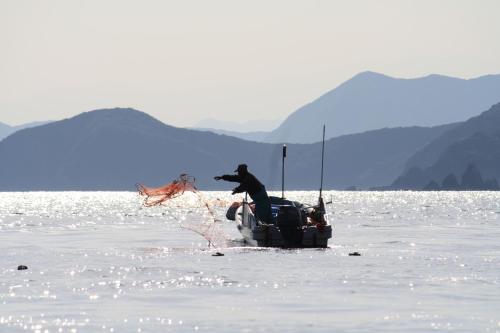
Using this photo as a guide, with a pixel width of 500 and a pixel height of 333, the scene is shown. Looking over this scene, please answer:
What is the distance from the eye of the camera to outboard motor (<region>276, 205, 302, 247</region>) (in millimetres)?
65875

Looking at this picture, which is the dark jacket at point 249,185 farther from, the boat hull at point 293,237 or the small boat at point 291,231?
the boat hull at point 293,237

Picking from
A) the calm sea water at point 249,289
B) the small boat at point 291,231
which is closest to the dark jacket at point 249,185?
the small boat at point 291,231

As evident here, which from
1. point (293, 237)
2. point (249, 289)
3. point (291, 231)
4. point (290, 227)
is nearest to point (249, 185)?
point (290, 227)

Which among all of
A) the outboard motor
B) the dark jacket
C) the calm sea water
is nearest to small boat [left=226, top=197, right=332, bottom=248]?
the outboard motor

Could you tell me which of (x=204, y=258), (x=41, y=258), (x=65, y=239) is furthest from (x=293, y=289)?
(x=65, y=239)

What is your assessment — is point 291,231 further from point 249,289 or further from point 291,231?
point 249,289

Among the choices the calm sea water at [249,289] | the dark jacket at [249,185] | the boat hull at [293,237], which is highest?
the dark jacket at [249,185]

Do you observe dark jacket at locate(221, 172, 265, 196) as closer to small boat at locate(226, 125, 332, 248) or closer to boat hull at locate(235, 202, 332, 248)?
small boat at locate(226, 125, 332, 248)

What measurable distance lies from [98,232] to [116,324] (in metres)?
68.2

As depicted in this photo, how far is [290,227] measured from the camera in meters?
66.1

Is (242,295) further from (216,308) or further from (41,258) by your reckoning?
(41,258)

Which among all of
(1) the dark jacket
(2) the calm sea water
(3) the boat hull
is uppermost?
A: (1) the dark jacket

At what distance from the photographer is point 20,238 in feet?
289

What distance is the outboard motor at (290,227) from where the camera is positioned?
65875 mm
